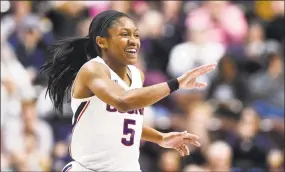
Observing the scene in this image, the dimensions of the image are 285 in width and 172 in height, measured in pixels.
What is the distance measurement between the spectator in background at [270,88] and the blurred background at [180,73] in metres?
0.01

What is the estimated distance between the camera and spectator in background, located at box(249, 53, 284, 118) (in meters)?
11.1

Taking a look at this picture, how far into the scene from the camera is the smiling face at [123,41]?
593cm

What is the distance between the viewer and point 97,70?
19.2 feet

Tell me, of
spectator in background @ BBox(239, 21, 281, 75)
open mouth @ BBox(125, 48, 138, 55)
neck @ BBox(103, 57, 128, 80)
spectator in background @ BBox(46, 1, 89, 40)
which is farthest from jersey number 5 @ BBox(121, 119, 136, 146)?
spectator in background @ BBox(46, 1, 89, 40)

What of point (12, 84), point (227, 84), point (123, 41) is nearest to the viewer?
point (123, 41)

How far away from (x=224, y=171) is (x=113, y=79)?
4.09m

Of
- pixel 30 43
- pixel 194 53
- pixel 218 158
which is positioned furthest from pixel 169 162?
pixel 30 43

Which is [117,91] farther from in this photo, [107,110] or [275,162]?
[275,162]

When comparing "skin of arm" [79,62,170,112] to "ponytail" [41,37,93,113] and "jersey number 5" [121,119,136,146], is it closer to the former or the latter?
"jersey number 5" [121,119,136,146]

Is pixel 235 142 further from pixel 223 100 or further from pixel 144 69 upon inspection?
pixel 144 69

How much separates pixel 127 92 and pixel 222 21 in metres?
7.01

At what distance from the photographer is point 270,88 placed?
37.1 feet

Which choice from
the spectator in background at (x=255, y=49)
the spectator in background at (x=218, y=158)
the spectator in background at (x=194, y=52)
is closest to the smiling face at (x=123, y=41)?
the spectator in background at (x=218, y=158)

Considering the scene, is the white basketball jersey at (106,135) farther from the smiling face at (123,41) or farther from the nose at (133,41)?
the nose at (133,41)
